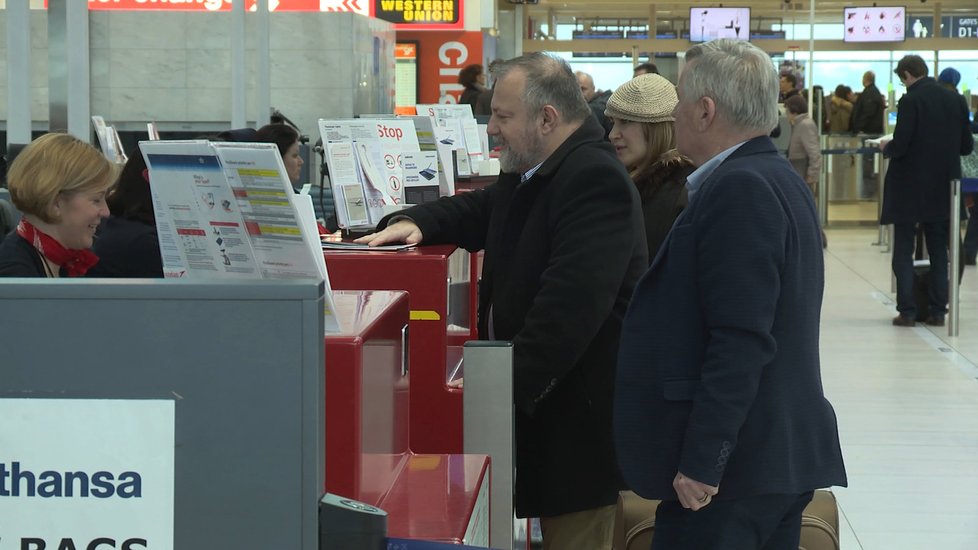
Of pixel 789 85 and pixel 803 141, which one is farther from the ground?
pixel 789 85

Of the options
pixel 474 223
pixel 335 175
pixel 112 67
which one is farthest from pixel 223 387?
pixel 112 67

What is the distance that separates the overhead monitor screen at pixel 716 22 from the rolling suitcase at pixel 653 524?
1788 cm

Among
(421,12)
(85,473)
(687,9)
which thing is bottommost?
(85,473)

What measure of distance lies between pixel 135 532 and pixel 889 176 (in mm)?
8163

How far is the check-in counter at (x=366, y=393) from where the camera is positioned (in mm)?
1703

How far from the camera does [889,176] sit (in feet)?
29.0

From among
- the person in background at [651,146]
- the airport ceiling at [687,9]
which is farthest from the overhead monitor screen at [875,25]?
the person in background at [651,146]

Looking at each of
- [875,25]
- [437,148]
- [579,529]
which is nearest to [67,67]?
[437,148]

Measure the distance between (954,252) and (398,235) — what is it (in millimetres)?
5990

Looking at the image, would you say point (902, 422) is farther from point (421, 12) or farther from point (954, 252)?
point (421, 12)

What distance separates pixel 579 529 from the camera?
2.95 m

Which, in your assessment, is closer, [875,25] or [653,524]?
[653,524]

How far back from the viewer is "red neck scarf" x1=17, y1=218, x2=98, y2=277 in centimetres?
291

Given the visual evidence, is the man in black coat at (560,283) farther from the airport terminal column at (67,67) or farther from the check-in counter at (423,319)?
the airport terminal column at (67,67)
